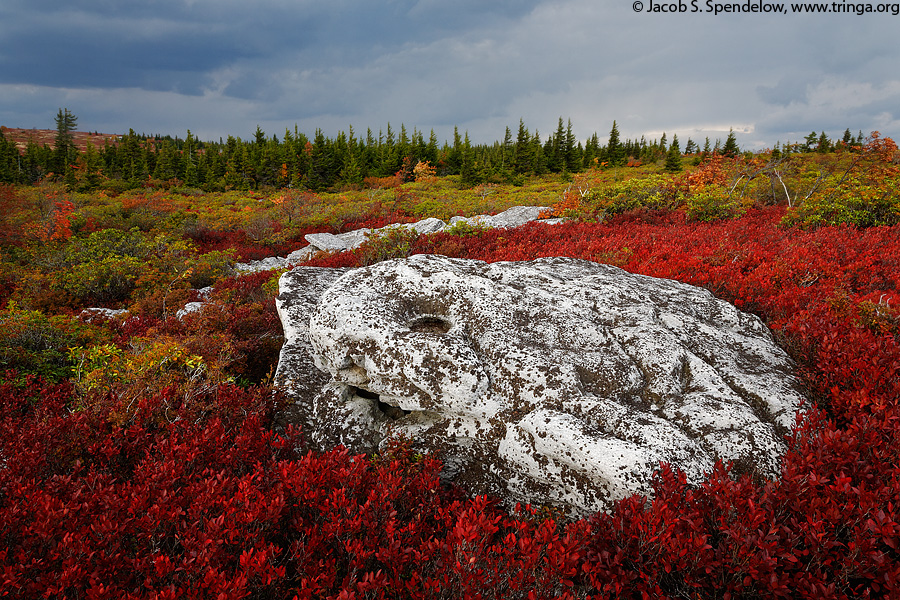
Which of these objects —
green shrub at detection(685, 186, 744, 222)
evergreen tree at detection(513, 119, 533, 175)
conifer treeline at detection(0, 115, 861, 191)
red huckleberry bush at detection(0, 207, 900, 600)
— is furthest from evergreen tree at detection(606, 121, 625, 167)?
red huckleberry bush at detection(0, 207, 900, 600)

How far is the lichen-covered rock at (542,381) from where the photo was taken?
3180mm

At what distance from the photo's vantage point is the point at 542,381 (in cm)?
368

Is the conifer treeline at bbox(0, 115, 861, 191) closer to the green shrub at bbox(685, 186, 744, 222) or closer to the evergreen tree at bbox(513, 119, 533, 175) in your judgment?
the evergreen tree at bbox(513, 119, 533, 175)

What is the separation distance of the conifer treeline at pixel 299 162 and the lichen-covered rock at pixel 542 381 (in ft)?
174

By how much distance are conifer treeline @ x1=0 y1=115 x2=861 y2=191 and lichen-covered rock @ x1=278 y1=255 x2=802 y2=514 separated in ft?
174

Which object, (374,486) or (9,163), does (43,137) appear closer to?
(9,163)

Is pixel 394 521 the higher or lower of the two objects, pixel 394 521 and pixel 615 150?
the lower

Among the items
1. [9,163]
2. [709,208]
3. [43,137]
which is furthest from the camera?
[43,137]

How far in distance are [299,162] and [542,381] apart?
62.4 meters

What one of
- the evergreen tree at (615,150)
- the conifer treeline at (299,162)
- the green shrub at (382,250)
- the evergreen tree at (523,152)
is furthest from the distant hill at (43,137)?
the green shrub at (382,250)

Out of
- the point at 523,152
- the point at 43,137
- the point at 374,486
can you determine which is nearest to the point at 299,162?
the point at 523,152

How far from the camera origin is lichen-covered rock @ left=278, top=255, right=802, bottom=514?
318 cm

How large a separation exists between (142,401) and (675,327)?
5.55 m

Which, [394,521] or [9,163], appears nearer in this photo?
[394,521]
